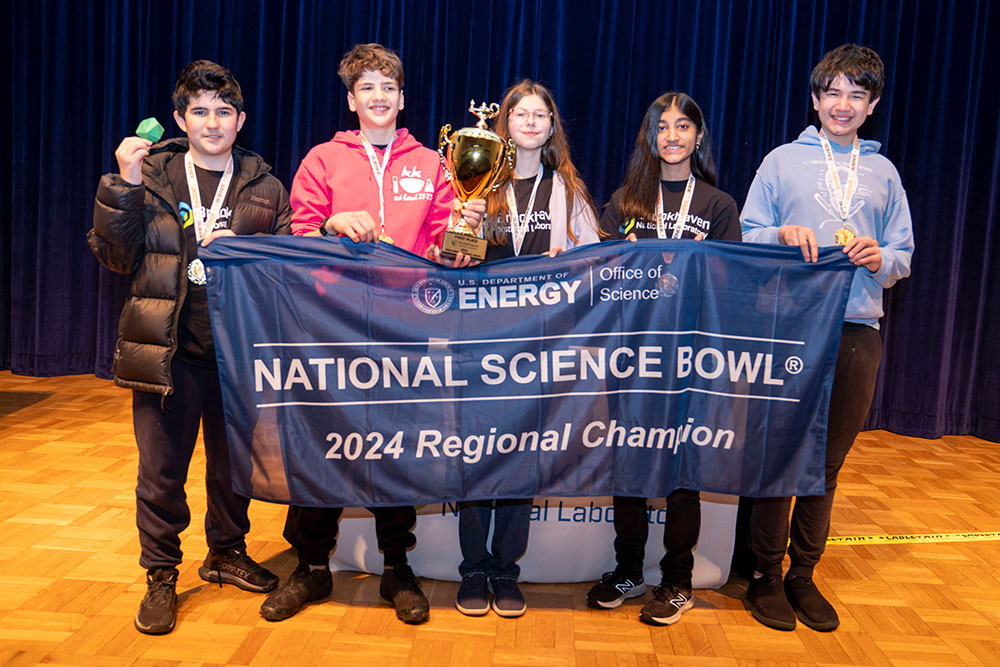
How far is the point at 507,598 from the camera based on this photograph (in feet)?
8.23

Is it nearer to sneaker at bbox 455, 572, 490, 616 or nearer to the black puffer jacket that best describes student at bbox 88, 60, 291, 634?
the black puffer jacket

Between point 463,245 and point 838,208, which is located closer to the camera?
point 463,245

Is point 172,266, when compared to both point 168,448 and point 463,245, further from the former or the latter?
point 463,245

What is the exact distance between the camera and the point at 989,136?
538 cm

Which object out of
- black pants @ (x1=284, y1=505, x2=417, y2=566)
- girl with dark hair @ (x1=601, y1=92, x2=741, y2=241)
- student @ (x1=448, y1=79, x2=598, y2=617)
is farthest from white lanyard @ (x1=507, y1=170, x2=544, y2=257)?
black pants @ (x1=284, y1=505, x2=417, y2=566)

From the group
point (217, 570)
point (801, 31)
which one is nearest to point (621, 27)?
point (801, 31)

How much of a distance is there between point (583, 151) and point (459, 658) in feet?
13.7

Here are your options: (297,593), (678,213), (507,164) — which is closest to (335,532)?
(297,593)

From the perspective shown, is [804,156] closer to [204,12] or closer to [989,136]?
[989,136]

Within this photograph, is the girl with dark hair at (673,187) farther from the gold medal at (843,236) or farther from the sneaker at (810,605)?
the sneaker at (810,605)

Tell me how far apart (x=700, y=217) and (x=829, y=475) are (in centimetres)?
95

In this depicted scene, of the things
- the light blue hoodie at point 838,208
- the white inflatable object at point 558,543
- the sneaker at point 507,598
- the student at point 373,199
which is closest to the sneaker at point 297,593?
the student at point 373,199

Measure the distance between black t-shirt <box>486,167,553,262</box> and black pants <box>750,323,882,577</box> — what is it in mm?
1007

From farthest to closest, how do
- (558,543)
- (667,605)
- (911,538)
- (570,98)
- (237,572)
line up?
(570,98), (911,538), (558,543), (237,572), (667,605)
